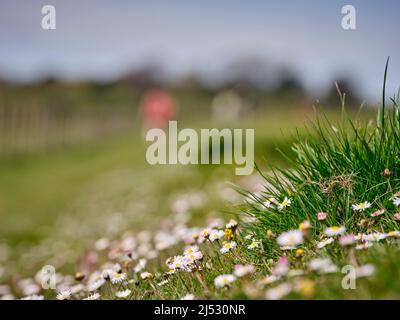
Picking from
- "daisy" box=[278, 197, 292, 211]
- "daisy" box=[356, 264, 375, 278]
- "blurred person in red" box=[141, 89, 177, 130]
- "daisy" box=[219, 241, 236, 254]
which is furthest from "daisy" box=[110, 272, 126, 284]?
"blurred person in red" box=[141, 89, 177, 130]

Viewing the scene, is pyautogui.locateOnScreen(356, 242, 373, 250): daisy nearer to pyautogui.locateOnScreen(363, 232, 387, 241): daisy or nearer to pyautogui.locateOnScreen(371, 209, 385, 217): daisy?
pyautogui.locateOnScreen(363, 232, 387, 241): daisy

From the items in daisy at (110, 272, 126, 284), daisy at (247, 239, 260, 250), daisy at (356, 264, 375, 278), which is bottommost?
daisy at (110, 272, 126, 284)

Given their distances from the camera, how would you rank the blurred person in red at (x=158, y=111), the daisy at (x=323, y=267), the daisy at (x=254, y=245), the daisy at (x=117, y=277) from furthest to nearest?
the blurred person in red at (x=158, y=111), the daisy at (x=117, y=277), the daisy at (x=254, y=245), the daisy at (x=323, y=267)

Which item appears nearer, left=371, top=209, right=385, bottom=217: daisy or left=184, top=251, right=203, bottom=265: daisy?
left=371, top=209, right=385, bottom=217: daisy

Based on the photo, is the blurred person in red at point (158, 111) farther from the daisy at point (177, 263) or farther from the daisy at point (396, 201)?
the daisy at point (396, 201)

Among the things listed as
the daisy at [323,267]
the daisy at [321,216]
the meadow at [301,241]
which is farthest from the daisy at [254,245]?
the daisy at [323,267]

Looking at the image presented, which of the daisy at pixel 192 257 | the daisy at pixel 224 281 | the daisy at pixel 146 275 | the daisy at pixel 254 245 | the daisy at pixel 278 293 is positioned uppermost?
the daisy at pixel 278 293

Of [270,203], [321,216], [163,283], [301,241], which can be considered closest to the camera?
[301,241]

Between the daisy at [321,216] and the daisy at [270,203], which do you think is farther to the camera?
the daisy at [270,203]

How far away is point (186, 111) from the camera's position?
5912cm

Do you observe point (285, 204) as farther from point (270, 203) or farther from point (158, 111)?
point (158, 111)

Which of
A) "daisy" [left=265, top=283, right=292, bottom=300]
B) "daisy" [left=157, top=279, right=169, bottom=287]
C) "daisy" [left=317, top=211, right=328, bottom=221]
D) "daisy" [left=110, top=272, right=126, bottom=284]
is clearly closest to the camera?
"daisy" [left=265, top=283, right=292, bottom=300]

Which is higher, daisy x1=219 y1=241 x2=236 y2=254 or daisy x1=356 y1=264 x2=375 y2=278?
daisy x1=356 y1=264 x2=375 y2=278

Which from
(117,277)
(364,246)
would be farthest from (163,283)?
(364,246)
